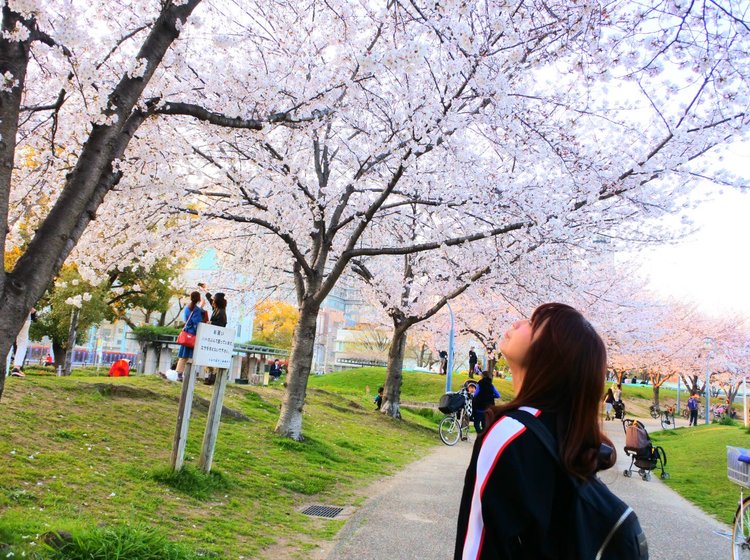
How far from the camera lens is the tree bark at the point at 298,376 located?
10.5 meters

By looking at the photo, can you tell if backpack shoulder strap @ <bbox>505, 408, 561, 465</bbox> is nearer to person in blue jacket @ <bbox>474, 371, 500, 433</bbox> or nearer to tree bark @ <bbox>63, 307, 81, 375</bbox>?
person in blue jacket @ <bbox>474, 371, 500, 433</bbox>

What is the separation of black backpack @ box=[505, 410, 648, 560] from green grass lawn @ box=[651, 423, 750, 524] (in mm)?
7797

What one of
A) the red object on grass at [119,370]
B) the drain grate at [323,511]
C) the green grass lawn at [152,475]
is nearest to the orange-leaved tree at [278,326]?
the red object on grass at [119,370]

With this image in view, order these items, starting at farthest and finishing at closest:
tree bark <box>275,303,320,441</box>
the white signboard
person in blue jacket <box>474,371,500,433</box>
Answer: person in blue jacket <box>474,371,500,433</box> < tree bark <box>275,303,320,441</box> < the white signboard

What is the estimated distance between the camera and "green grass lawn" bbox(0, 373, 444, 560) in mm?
4594

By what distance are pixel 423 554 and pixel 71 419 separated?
520cm

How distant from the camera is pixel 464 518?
62.5 inches


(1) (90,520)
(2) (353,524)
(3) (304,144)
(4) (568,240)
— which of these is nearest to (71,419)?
(1) (90,520)

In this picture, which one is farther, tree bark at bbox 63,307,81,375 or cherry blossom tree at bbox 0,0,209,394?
tree bark at bbox 63,307,81,375

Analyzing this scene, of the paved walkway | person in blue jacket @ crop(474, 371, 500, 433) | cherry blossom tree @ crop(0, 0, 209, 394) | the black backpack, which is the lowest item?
the paved walkway

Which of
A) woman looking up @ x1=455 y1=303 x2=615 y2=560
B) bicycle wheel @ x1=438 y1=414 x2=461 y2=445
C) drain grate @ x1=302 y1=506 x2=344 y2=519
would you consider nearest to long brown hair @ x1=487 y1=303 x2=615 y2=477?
woman looking up @ x1=455 y1=303 x2=615 y2=560

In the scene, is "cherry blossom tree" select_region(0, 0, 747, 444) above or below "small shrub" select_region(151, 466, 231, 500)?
above

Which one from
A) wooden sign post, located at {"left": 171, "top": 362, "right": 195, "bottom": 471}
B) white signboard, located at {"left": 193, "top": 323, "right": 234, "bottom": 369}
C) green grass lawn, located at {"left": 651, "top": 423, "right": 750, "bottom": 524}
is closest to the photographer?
wooden sign post, located at {"left": 171, "top": 362, "right": 195, "bottom": 471}

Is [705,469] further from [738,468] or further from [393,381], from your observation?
[738,468]
